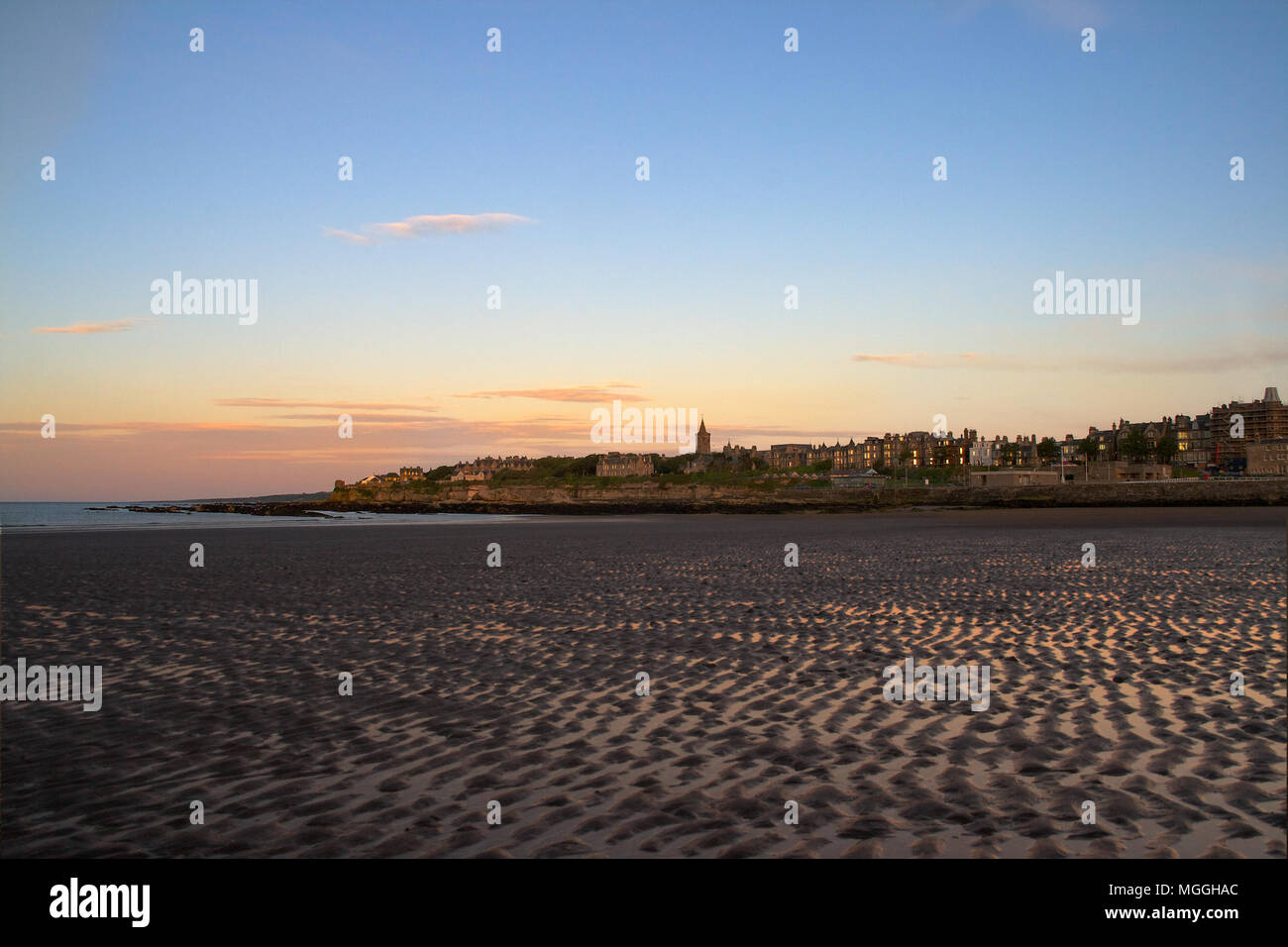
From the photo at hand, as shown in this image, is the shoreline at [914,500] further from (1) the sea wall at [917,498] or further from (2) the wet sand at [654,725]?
(2) the wet sand at [654,725]

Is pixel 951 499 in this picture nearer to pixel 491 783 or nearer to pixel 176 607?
pixel 176 607

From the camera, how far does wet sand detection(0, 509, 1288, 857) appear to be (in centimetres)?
716

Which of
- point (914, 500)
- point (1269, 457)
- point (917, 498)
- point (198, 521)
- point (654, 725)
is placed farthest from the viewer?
point (1269, 457)

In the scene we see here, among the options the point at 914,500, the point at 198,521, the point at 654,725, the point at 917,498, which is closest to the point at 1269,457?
the point at 917,498

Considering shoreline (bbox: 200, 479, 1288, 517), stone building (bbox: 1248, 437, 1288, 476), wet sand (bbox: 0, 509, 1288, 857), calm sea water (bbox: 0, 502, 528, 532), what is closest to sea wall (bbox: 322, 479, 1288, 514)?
shoreline (bbox: 200, 479, 1288, 517)

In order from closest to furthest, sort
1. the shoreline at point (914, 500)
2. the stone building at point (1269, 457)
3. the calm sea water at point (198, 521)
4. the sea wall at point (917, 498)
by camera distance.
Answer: the calm sea water at point (198, 521)
the shoreline at point (914, 500)
the sea wall at point (917, 498)
the stone building at point (1269, 457)

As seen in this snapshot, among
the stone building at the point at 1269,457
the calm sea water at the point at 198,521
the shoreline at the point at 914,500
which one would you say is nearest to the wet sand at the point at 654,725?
the calm sea water at the point at 198,521

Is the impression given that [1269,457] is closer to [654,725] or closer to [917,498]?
[917,498]

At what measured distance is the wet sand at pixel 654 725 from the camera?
Result: 7156 millimetres

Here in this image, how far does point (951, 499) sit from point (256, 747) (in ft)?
391

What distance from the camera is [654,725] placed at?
34.4 ft
